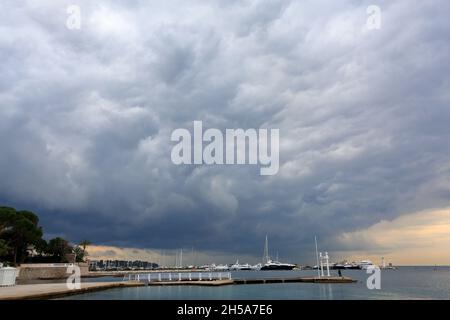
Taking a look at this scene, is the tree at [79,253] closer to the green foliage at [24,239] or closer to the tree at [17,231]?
the green foliage at [24,239]

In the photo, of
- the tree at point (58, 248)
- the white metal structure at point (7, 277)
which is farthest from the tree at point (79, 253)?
the white metal structure at point (7, 277)

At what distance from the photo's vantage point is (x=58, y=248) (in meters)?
129

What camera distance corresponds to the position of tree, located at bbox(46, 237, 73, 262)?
420ft

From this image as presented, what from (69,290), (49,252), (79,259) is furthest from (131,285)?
(79,259)

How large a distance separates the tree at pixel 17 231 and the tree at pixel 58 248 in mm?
16612

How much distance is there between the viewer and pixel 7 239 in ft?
337

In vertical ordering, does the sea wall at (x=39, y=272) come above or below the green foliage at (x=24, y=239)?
below

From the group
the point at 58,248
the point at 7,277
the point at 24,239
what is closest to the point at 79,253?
the point at 58,248

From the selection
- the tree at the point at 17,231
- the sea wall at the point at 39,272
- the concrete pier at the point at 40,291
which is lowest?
the sea wall at the point at 39,272

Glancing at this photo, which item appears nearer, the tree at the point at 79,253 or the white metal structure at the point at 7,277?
the white metal structure at the point at 7,277

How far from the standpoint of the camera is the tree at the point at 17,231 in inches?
4018

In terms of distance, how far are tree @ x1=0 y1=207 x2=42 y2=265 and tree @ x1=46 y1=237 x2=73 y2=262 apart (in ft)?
54.5

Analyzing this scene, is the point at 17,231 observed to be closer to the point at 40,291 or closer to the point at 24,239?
the point at 24,239
